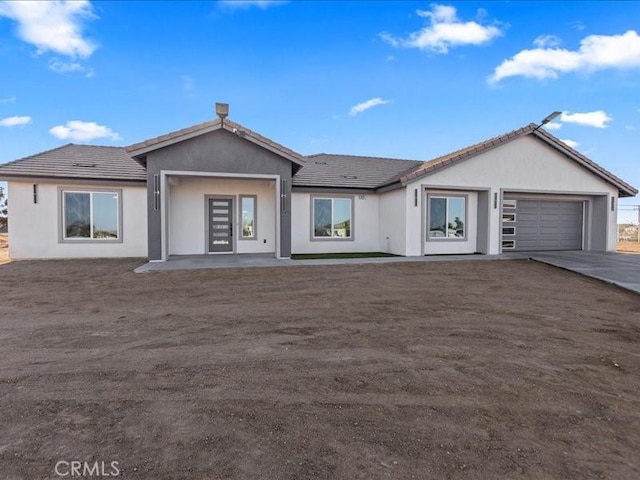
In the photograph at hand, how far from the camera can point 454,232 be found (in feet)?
49.4

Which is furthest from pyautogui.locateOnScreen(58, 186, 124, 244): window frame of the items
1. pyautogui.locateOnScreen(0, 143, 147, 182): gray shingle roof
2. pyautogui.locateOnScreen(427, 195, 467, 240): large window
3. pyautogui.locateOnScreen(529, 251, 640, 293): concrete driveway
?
pyautogui.locateOnScreen(529, 251, 640, 293): concrete driveway

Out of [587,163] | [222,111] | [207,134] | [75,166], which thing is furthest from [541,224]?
[75,166]

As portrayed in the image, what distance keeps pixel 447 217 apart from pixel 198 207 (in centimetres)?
1020

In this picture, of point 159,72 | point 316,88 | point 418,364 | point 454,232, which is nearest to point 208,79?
point 159,72

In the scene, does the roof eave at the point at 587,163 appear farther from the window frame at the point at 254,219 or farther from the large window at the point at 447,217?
the window frame at the point at 254,219

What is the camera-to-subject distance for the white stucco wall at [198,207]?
14227 mm

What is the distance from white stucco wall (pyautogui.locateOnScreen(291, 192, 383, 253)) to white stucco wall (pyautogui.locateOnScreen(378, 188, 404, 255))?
368 mm

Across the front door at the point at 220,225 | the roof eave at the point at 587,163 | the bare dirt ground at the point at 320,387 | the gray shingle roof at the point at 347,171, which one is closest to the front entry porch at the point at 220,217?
the front door at the point at 220,225

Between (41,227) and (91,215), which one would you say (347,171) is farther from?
(41,227)

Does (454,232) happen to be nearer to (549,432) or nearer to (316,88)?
(316,88)

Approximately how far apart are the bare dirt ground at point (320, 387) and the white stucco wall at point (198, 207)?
6.98m

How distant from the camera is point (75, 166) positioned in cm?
1377

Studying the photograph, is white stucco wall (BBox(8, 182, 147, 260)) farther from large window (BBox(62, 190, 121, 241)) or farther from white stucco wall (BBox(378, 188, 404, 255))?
white stucco wall (BBox(378, 188, 404, 255))

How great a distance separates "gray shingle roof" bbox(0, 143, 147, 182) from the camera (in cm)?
1298
